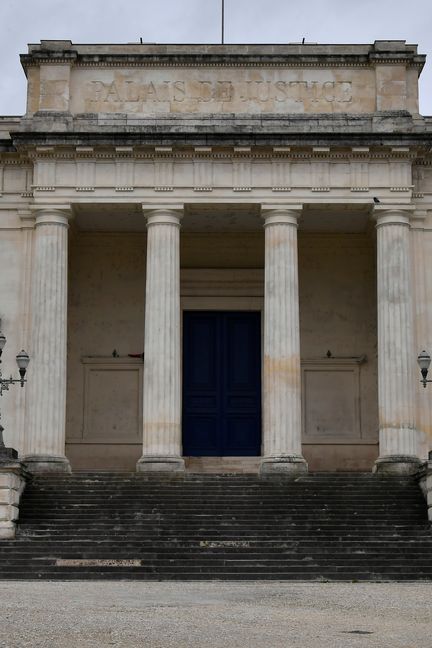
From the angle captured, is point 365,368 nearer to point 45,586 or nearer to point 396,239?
point 396,239

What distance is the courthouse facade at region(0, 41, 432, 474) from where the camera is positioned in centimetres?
3052

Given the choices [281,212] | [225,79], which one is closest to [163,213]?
[281,212]

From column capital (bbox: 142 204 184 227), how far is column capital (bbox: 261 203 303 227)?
208 cm

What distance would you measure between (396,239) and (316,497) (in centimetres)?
728

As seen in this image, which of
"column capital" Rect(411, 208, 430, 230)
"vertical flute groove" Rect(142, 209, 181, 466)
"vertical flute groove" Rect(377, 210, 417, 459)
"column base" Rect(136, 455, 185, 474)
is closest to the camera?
"column base" Rect(136, 455, 185, 474)

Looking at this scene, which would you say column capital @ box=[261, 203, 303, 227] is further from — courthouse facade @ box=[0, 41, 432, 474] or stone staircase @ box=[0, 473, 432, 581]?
stone staircase @ box=[0, 473, 432, 581]

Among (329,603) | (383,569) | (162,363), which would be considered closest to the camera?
(329,603)

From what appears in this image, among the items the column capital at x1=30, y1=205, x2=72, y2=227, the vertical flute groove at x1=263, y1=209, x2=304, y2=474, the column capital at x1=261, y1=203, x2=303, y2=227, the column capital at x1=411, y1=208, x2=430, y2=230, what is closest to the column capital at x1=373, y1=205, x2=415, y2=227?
the column capital at x1=411, y1=208, x2=430, y2=230

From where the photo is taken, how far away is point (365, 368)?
114ft

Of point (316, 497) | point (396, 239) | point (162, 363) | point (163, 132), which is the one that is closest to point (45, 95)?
point (163, 132)

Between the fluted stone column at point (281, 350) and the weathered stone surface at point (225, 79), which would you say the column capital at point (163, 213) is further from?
the weathered stone surface at point (225, 79)

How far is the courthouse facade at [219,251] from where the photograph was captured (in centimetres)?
3052

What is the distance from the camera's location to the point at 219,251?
35281 millimetres

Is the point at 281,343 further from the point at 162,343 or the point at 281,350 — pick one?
the point at 162,343
